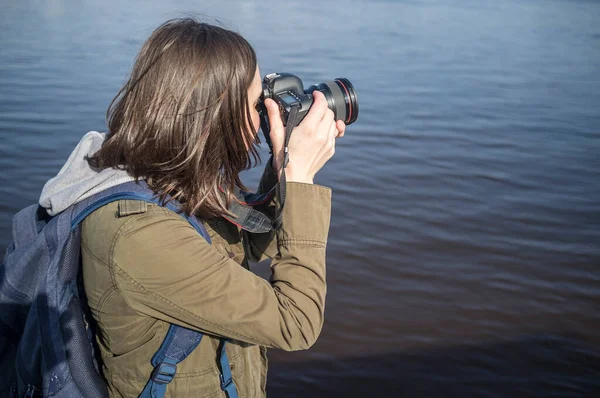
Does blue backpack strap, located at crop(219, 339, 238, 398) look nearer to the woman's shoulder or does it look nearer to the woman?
the woman

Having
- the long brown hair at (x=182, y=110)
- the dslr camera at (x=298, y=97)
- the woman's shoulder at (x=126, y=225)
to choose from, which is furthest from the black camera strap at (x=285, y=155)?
the woman's shoulder at (x=126, y=225)

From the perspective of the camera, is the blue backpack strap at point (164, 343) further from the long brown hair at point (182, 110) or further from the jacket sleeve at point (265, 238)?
the jacket sleeve at point (265, 238)

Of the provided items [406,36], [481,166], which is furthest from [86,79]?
[406,36]

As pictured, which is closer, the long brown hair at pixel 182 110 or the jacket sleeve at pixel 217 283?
the jacket sleeve at pixel 217 283

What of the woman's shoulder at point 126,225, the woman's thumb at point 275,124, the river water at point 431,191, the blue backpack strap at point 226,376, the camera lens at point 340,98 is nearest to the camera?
the woman's shoulder at point 126,225

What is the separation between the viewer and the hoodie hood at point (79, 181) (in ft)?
4.27

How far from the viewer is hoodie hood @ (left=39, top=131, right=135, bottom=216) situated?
130 cm

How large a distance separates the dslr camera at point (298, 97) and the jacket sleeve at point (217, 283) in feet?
0.99

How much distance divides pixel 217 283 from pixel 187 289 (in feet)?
0.19

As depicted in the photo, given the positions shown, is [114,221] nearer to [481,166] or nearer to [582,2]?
[481,166]

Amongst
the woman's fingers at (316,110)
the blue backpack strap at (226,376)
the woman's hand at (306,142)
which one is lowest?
the blue backpack strap at (226,376)

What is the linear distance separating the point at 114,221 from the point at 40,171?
3930 mm

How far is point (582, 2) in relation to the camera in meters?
19.3

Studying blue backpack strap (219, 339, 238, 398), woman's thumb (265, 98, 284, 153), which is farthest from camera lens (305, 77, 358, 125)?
blue backpack strap (219, 339, 238, 398)
